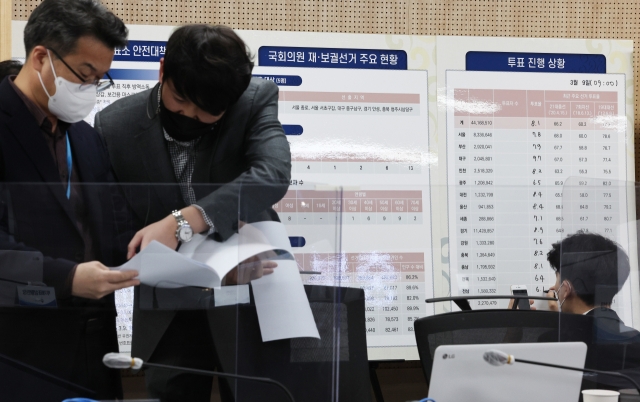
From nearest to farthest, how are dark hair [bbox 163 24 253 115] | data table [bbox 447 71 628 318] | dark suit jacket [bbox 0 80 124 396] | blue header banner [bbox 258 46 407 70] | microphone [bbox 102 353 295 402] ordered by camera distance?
microphone [bbox 102 353 295 402] < dark suit jacket [bbox 0 80 124 396] < dark hair [bbox 163 24 253 115] < blue header banner [bbox 258 46 407 70] < data table [bbox 447 71 628 318]

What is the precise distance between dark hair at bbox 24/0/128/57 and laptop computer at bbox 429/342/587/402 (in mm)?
1219

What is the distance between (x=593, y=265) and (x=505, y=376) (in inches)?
19.7

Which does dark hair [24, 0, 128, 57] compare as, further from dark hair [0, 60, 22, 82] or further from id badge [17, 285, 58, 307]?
id badge [17, 285, 58, 307]

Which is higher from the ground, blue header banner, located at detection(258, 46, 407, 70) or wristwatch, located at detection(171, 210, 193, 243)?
blue header banner, located at detection(258, 46, 407, 70)

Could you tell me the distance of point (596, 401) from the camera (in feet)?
5.28

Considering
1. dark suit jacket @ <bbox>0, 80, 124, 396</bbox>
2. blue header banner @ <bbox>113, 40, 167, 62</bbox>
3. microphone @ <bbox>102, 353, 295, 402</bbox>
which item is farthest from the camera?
blue header banner @ <bbox>113, 40, 167, 62</bbox>

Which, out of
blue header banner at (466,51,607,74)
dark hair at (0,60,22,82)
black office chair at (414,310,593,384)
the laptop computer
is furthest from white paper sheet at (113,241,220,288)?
blue header banner at (466,51,607,74)

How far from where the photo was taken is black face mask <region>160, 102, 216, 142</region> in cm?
186

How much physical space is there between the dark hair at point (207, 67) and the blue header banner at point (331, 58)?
158 centimetres

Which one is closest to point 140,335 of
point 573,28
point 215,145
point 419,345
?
point 215,145

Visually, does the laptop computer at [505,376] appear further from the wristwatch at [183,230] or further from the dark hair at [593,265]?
the wristwatch at [183,230]

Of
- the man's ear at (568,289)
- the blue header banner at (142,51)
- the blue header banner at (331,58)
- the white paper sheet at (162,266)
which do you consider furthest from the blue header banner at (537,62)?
the white paper sheet at (162,266)

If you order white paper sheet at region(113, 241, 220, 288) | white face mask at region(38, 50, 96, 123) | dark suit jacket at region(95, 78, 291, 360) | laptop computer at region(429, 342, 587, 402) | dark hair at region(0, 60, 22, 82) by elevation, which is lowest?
laptop computer at region(429, 342, 587, 402)

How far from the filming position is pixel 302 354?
1642mm
